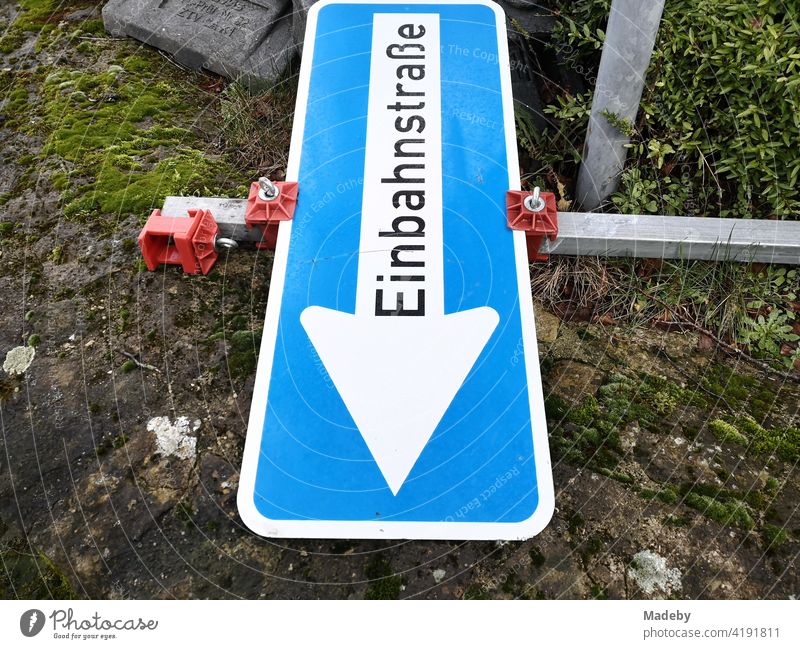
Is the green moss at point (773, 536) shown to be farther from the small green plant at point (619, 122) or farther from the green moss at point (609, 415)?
the small green plant at point (619, 122)

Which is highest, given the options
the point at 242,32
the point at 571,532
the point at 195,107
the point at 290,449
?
the point at 242,32

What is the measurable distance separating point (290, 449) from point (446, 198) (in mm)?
1071

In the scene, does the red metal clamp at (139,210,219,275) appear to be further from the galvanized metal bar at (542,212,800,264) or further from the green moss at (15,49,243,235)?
the galvanized metal bar at (542,212,800,264)

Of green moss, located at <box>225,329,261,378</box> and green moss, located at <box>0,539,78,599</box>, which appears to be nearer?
green moss, located at <box>0,539,78,599</box>

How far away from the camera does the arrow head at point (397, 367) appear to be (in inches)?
72.9

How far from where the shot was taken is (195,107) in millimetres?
3184

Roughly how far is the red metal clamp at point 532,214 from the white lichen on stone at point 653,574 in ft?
3.66

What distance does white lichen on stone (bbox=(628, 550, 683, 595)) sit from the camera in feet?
5.56

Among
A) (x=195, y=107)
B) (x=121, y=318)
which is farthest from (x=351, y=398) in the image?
(x=195, y=107)

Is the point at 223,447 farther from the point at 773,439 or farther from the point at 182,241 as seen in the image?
the point at 773,439

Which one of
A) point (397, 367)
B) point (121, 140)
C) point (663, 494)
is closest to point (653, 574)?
point (663, 494)

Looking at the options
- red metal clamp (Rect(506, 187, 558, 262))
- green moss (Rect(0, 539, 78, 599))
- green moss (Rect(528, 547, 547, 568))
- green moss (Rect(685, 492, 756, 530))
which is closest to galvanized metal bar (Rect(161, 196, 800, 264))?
red metal clamp (Rect(506, 187, 558, 262))

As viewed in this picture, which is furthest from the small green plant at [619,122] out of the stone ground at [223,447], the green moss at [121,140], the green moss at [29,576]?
the green moss at [29,576]
